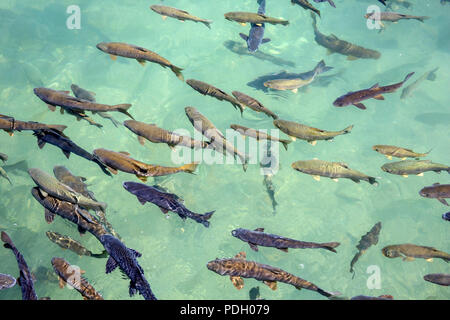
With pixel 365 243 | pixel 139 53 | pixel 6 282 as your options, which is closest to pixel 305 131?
pixel 365 243

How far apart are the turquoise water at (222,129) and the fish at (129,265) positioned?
259 centimetres

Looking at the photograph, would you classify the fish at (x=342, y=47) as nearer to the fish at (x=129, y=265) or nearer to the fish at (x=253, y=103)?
the fish at (x=253, y=103)

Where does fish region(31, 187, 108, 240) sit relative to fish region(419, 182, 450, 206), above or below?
below

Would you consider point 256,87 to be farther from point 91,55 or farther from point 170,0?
point 170,0

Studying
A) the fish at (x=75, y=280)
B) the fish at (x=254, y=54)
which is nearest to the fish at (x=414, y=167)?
the fish at (x=75, y=280)

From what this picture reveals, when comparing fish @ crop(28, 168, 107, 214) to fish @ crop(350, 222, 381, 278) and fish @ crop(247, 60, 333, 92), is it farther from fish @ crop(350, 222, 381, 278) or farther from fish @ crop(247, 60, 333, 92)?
fish @ crop(247, 60, 333, 92)

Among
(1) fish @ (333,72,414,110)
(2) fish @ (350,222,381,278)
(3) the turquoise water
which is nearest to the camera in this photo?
(1) fish @ (333,72,414,110)

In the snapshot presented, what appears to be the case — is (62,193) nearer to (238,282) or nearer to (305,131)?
(238,282)

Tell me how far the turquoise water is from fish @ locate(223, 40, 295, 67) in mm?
202

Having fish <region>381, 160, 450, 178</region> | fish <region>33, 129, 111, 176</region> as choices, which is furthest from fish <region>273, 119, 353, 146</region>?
fish <region>33, 129, 111, 176</region>

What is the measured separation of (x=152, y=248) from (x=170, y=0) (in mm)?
11068

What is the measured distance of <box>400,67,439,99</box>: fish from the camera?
10.1m

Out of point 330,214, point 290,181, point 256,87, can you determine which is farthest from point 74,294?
point 256,87

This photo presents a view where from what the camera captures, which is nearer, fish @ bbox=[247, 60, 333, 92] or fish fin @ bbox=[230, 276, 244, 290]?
fish fin @ bbox=[230, 276, 244, 290]
